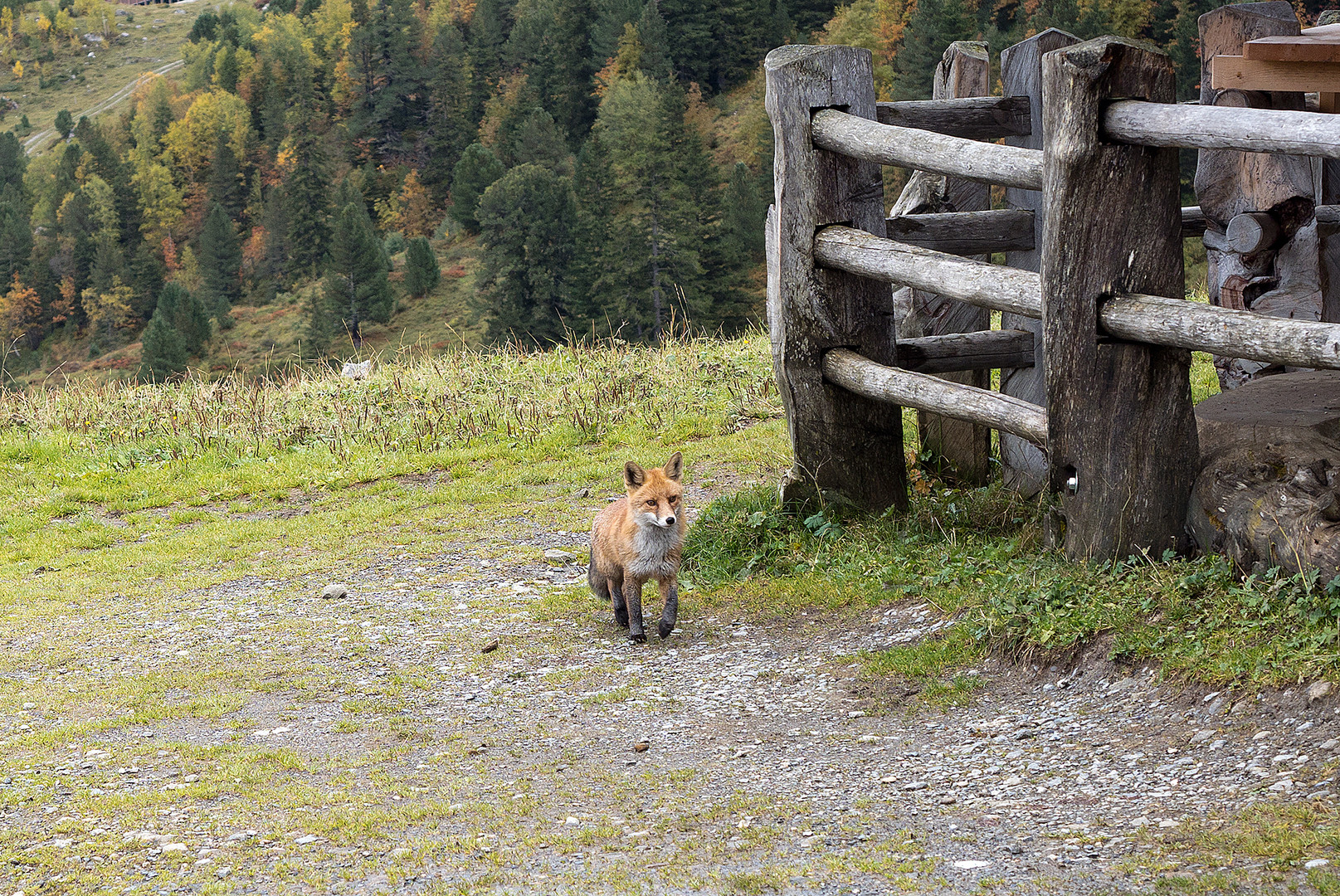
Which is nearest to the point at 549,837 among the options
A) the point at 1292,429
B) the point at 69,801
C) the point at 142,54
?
the point at 69,801

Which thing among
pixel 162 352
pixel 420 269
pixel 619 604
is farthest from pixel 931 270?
pixel 420 269

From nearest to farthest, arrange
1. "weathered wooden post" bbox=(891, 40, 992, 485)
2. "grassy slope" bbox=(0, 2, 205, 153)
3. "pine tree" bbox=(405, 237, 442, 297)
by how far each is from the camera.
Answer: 1. "weathered wooden post" bbox=(891, 40, 992, 485)
2. "pine tree" bbox=(405, 237, 442, 297)
3. "grassy slope" bbox=(0, 2, 205, 153)

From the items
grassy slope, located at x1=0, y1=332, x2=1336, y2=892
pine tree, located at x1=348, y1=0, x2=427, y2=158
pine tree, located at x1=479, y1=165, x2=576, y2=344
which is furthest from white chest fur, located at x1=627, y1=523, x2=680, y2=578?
pine tree, located at x1=348, y1=0, x2=427, y2=158

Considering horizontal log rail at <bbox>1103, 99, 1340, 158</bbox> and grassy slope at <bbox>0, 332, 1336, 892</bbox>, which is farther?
grassy slope at <bbox>0, 332, 1336, 892</bbox>

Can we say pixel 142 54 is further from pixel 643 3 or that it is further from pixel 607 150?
pixel 607 150

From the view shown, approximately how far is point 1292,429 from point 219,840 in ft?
13.2

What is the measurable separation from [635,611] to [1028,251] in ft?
9.41

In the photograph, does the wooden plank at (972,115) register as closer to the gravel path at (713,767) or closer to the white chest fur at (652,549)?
the white chest fur at (652,549)

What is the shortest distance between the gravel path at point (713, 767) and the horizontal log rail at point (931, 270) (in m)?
1.35

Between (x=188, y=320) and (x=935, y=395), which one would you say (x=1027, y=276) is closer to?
(x=935, y=395)

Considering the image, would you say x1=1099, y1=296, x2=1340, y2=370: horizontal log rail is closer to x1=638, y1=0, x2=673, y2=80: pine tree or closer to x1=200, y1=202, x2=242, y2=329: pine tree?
x1=638, y1=0, x2=673, y2=80: pine tree

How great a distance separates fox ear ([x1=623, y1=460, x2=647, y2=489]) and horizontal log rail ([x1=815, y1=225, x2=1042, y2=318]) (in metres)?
1.35

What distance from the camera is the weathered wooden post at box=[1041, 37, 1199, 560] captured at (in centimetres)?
401

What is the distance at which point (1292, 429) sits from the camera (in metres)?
4.30
